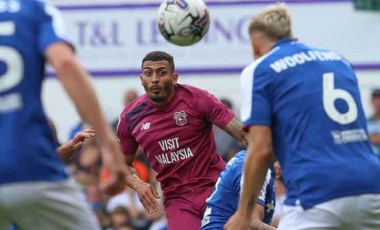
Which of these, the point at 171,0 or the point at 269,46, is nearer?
the point at 269,46

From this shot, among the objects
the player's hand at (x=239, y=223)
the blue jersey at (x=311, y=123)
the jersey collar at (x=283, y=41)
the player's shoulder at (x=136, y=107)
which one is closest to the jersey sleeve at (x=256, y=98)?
the blue jersey at (x=311, y=123)

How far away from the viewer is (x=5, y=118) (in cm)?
712

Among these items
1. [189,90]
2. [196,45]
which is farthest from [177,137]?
[196,45]

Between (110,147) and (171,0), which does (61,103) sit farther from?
(110,147)

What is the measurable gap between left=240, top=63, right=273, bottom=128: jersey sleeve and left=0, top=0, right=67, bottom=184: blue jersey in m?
1.14

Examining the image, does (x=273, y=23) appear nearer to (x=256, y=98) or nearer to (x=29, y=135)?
(x=256, y=98)

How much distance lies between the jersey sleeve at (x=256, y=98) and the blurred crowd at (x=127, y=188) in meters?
7.45

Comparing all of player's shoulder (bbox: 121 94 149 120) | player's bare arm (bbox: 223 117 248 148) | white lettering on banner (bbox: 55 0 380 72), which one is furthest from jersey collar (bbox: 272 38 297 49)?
white lettering on banner (bbox: 55 0 380 72)

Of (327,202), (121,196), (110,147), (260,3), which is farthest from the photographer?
(260,3)

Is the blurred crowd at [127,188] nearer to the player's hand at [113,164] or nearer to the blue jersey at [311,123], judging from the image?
the blue jersey at [311,123]

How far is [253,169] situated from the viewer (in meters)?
7.68

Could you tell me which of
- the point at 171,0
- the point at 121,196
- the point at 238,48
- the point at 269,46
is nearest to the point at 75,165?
the point at 121,196

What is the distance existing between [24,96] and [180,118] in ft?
12.9

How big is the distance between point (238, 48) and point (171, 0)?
8.34 m
